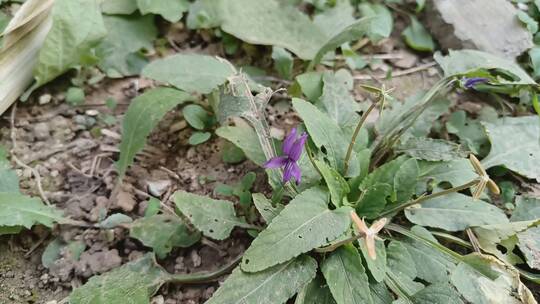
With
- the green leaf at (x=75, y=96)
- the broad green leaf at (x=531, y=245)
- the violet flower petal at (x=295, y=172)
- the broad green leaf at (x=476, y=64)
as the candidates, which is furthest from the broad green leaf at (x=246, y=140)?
the broad green leaf at (x=531, y=245)

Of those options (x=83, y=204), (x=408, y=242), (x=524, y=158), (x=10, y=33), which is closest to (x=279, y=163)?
(x=408, y=242)

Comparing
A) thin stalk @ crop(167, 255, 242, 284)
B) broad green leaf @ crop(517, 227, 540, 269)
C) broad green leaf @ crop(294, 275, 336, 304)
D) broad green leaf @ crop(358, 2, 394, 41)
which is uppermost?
broad green leaf @ crop(358, 2, 394, 41)

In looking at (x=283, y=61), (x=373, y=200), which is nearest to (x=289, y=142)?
(x=373, y=200)

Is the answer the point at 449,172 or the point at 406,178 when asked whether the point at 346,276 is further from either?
the point at 449,172

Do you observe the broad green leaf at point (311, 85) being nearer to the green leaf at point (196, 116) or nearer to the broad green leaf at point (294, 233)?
the green leaf at point (196, 116)

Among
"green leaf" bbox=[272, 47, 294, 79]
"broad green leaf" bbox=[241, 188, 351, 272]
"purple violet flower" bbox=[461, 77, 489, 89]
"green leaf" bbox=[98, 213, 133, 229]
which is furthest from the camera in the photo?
"green leaf" bbox=[272, 47, 294, 79]

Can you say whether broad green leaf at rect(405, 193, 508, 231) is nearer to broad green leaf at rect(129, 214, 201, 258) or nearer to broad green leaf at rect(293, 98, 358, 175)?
broad green leaf at rect(293, 98, 358, 175)

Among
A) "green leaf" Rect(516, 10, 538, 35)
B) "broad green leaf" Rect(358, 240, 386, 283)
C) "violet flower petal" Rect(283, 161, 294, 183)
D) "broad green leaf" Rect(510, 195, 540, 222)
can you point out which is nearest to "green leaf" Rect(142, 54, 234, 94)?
"violet flower petal" Rect(283, 161, 294, 183)
